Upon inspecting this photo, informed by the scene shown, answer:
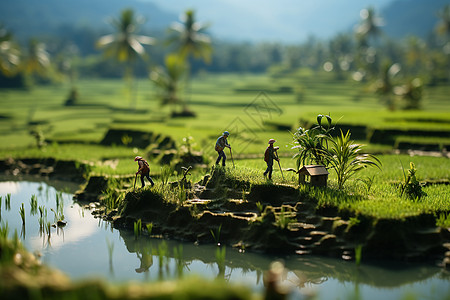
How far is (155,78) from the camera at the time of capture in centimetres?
3275

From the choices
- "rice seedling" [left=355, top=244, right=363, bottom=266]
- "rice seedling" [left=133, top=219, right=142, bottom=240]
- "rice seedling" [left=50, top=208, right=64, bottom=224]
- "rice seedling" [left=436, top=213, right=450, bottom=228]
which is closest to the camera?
"rice seedling" [left=355, top=244, right=363, bottom=266]

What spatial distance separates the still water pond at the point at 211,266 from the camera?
846cm

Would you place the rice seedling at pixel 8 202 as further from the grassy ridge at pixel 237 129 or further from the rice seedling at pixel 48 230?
the grassy ridge at pixel 237 129

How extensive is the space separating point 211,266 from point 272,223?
1595 millimetres

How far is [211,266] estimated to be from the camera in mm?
9547

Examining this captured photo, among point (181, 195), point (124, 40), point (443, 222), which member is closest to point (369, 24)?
point (124, 40)

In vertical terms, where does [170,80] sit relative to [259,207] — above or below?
above

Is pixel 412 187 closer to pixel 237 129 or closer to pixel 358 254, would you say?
pixel 358 254

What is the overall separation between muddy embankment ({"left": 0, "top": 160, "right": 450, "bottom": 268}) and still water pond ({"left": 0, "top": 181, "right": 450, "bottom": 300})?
0.94 ft

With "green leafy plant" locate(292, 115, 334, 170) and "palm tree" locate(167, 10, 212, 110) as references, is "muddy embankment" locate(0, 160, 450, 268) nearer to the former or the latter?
"green leafy plant" locate(292, 115, 334, 170)

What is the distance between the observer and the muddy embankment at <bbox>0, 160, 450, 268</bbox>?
948 centimetres

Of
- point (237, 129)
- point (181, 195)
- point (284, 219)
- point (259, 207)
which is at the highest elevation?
point (237, 129)

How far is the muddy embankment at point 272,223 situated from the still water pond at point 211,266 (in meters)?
0.29

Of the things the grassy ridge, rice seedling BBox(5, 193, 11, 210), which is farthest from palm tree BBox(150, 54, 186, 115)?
rice seedling BBox(5, 193, 11, 210)
